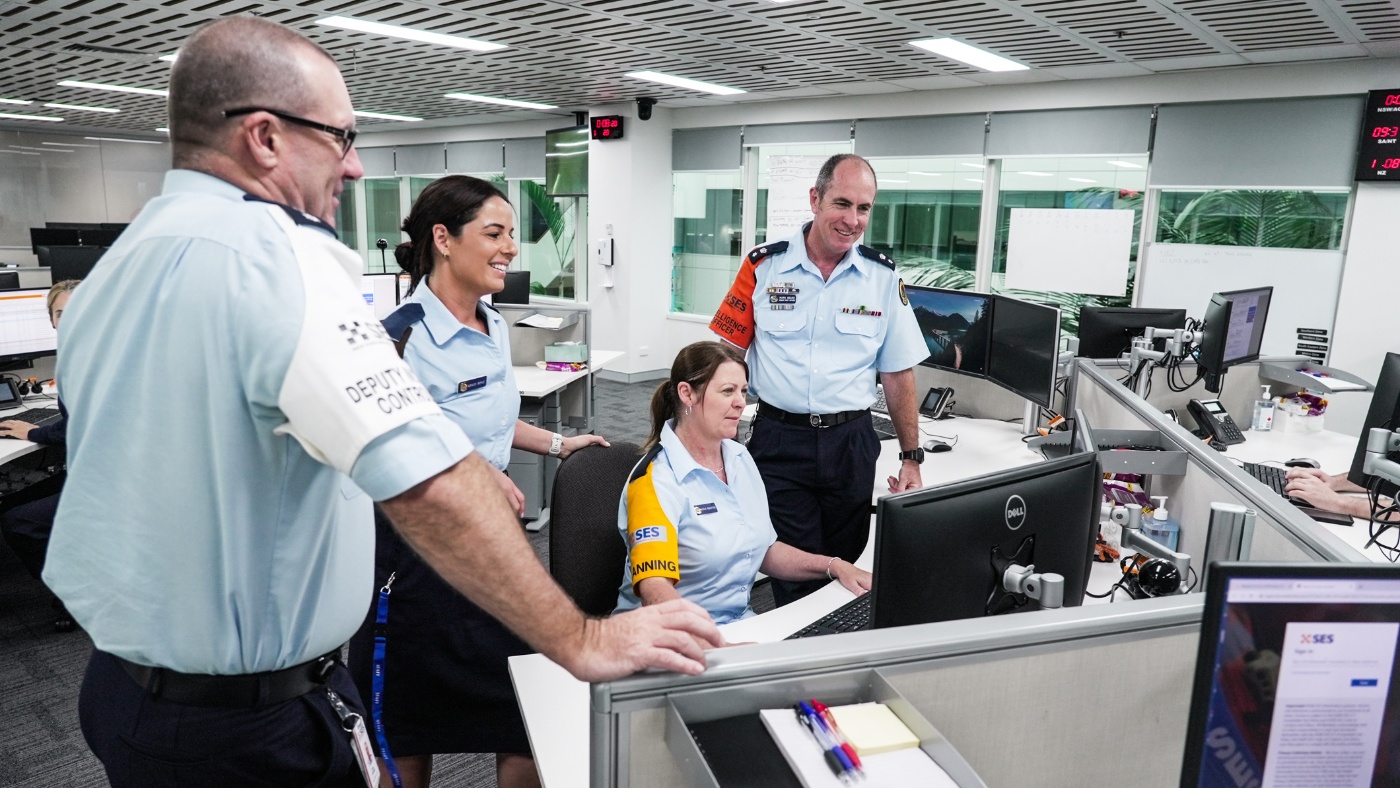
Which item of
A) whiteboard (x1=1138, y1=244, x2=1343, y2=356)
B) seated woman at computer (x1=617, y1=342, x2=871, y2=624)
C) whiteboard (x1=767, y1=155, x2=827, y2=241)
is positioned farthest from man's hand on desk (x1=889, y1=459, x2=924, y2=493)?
whiteboard (x1=767, y1=155, x2=827, y2=241)

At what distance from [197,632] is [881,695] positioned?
2.36 feet

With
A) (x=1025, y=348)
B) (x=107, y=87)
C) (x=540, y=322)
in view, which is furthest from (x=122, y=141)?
(x=1025, y=348)

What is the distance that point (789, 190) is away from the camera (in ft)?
22.5

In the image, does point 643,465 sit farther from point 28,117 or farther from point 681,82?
point 28,117

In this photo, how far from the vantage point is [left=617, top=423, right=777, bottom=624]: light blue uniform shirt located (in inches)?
67.6

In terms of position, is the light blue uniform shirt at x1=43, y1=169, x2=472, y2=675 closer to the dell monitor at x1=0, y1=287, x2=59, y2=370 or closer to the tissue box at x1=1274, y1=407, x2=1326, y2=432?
the dell monitor at x1=0, y1=287, x2=59, y2=370

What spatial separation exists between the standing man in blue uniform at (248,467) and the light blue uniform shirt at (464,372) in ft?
2.61

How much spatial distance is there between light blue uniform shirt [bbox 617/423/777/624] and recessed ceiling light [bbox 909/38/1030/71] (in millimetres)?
3399

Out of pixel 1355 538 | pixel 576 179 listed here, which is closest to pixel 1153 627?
pixel 1355 538

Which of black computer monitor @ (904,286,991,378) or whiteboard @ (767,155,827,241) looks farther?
whiteboard @ (767,155,827,241)

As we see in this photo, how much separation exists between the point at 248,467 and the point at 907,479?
1832mm

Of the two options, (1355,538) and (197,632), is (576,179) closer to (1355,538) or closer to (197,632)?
(1355,538)

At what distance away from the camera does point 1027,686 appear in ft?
3.09

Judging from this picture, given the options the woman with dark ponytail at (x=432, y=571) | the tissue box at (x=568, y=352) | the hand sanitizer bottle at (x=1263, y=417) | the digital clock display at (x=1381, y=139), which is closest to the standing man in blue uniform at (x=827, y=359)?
the woman with dark ponytail at (x=432, y=571)
